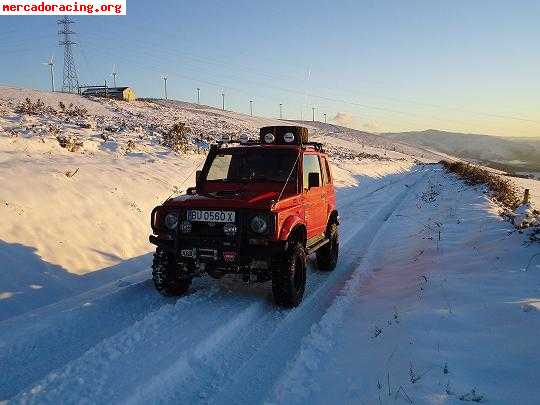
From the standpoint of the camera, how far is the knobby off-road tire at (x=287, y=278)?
20.3ft

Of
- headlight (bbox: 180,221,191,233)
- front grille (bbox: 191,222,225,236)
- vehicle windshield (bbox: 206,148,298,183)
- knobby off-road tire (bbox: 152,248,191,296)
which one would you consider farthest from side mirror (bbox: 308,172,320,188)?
knobby off-road tire (bbox: 152,248,191,296)

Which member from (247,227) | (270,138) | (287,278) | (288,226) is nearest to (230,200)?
(247,227)

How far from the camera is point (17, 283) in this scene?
6.83m

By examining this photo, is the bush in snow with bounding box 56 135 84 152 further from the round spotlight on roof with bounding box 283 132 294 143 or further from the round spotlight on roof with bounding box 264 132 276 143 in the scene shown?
the round spotlight on roof with bounding box 283 132 294 143

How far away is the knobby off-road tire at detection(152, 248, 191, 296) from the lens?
641 centimetres

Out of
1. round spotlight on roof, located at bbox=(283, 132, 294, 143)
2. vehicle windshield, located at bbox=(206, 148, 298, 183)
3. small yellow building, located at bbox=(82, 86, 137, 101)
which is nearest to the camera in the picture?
vehicle windshield, located at bbox=(206, 148, 298, 183)

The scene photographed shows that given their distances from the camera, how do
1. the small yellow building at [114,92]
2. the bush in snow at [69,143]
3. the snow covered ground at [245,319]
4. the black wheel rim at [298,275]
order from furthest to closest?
the small yellow building at [114,92], the bush in snow at [69,143], the black wheel rim at [298,275], the snow covered ground at [245,319]

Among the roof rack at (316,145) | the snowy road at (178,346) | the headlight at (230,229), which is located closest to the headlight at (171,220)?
the headlight at (230,229)

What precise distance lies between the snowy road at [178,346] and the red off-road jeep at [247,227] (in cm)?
45

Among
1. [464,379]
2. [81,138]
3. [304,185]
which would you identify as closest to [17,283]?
[304,185]

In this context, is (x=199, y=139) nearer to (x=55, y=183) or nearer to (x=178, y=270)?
(x=55, y=183)

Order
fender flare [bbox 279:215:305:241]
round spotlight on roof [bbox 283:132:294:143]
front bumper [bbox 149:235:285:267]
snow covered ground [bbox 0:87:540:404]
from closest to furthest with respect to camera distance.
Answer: snow covered ground [bbox 0:87:540:404] → front bumper [bbox 149:235:285:267] → fender flare [bbox 279:215:305:241] → round spotlight on roof [bbox 283:132:294:143]

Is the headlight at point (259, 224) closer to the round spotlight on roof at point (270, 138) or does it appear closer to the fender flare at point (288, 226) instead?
the fender flare at point (288, 226)

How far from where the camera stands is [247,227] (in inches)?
240
